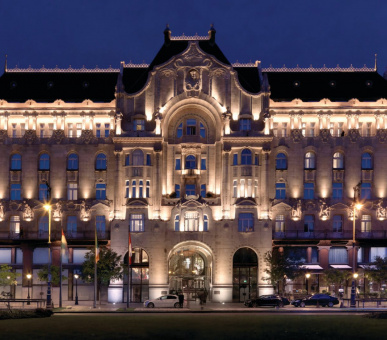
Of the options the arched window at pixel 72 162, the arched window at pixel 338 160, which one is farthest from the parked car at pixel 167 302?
the arched window at pixel 338 160

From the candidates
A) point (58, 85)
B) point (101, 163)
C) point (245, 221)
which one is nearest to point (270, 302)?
point (245, 221)

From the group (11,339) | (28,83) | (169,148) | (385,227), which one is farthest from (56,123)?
(11,339)

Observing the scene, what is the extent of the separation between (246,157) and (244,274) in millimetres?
15394

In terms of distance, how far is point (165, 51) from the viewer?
110500 mm

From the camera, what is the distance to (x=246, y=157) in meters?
104

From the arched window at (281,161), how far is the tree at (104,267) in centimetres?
2515

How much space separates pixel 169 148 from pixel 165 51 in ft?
49.0

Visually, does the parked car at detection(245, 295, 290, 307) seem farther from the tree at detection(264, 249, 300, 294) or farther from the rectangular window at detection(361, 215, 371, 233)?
the rectangular window at detection(361, 215, 371, 233)

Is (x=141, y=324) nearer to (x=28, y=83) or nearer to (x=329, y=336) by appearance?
(x=329, y=336)

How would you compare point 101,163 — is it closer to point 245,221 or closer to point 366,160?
point 245,221

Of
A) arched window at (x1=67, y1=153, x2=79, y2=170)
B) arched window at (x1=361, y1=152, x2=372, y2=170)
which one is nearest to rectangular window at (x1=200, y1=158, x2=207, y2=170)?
arched window at (x1=67, y1=153, x2=79, y2=170)

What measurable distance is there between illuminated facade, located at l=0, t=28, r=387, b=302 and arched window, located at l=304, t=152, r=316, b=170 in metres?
0.21

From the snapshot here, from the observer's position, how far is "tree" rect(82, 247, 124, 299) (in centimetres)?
9406

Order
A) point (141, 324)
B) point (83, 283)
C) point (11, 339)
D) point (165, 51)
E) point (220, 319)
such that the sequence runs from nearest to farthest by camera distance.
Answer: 1. point (11, 339)
2. point (141, 324)
3. point (220, 319)
4. point (83, 283)
5. point (165, 51)
